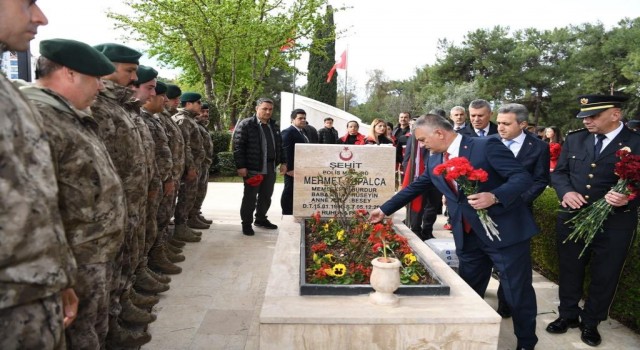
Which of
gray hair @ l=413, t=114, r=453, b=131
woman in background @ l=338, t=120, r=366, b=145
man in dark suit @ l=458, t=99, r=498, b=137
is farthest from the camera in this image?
woman in background @ l=338, t=120, r=366, b=145

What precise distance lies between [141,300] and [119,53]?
1.94 m

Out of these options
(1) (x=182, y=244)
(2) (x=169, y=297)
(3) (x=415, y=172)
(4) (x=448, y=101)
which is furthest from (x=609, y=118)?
(4) (x=448, y=101)

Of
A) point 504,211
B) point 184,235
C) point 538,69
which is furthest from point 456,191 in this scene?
point 538,69

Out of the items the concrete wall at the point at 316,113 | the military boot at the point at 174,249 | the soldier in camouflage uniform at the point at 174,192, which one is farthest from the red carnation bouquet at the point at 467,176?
the concrete wall at the point at 316,113

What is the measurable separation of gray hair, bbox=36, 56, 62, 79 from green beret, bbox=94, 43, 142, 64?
116cm

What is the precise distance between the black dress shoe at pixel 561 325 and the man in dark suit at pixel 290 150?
417 centimetres

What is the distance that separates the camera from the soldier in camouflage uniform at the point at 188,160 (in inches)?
238

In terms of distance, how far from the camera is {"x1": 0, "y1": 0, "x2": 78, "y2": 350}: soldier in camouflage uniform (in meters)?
1.22

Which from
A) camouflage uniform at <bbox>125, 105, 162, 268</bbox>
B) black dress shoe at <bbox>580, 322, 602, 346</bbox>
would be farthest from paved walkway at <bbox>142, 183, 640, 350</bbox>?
camouflage uniform at <bbox>125, 105, 162, 268</bbox>

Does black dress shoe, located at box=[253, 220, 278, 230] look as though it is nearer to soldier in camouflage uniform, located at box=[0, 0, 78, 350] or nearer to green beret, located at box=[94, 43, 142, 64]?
green beret, located at box=[94, 43, 142, 64]

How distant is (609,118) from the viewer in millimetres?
3420

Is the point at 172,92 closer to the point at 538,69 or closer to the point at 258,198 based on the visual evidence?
the point at 258,198

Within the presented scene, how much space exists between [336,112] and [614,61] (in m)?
24.2

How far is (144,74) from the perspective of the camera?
4027mm
